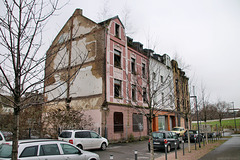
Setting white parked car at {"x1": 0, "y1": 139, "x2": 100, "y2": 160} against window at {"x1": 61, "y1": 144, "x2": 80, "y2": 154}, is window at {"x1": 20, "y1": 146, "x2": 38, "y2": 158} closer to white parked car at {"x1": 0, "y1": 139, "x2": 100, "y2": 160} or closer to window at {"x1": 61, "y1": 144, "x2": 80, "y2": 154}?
white parked car at {"x1": 0, "y1": 139, "x2": 100, "y2": 160}

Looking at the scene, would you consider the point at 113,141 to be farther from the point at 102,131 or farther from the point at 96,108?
the point at 96,108

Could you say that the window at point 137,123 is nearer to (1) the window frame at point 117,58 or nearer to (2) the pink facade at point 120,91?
(2) the pink facade at point 120,91

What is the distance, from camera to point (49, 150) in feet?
24.5

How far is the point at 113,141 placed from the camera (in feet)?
68.6

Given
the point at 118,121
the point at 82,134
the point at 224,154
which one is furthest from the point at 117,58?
the point at 224,154

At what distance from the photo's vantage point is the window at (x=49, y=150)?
721 cm

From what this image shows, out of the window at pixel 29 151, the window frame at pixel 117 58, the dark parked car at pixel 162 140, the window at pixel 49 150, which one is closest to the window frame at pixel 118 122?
the window frame at pixel 117 58

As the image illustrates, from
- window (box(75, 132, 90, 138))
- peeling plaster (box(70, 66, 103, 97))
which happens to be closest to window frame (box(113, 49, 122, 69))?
peeling plaster (box(70, 66, 103, 97))

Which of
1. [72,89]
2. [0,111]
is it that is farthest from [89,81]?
[0,111]

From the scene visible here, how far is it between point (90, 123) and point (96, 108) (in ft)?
5.91

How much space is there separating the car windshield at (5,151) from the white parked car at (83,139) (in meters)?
7.32

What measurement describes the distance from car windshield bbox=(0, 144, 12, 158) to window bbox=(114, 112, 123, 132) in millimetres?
15398

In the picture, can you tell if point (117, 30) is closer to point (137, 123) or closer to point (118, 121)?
point (118, 121)

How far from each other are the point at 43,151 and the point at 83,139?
7.73 meters
